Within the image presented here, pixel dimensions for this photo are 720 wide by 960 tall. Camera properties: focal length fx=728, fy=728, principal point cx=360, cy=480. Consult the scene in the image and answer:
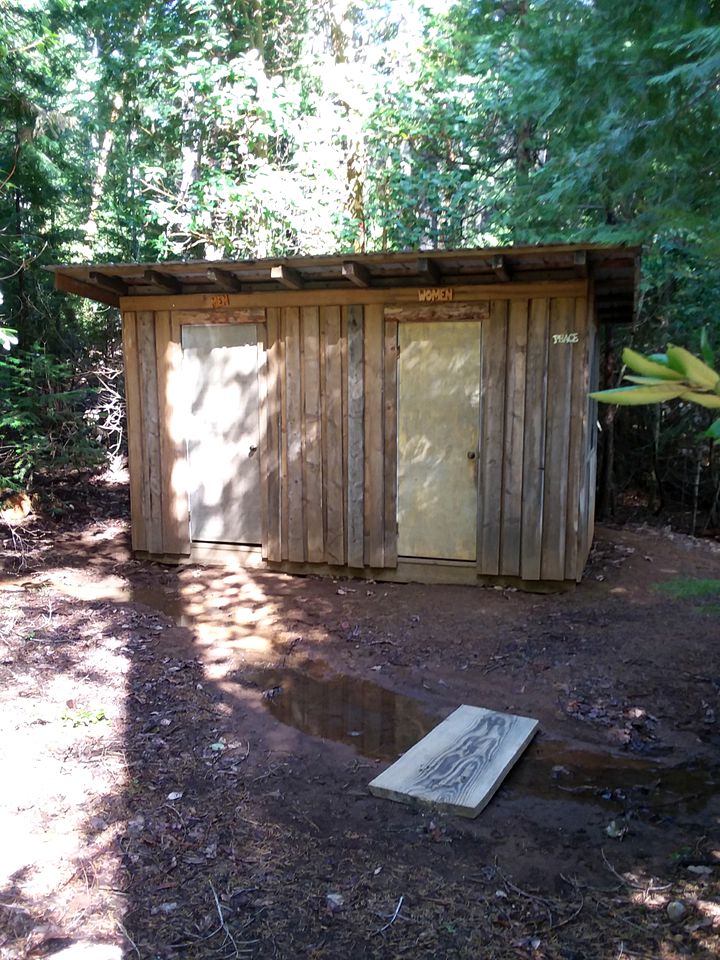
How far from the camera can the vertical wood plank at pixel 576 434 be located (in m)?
6.32

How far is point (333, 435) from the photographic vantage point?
23.2 feet

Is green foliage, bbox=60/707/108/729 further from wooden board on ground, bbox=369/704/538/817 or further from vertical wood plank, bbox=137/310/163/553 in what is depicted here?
vertical wood plank, bbox=137/310/163/553

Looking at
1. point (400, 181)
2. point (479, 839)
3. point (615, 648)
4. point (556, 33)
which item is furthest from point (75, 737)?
point (400, 181)

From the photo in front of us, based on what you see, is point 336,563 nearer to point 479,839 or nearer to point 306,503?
point 306,503

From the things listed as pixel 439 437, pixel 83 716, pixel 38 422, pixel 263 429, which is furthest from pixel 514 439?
pixel 38 422

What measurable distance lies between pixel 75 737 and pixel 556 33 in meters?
5.52

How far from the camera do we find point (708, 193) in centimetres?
483

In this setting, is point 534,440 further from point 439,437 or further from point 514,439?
point 439,437

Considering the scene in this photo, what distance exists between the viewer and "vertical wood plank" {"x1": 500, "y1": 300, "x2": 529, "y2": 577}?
652 cm

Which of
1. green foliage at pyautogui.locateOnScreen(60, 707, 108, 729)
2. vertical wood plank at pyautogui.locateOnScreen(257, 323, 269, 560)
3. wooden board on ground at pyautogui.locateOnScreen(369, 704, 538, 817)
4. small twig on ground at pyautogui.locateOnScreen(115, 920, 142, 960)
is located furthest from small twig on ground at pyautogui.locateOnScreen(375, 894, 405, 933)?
vertical wood plank at pyautogui.locateOnScreen(257, 323, 269, 560)

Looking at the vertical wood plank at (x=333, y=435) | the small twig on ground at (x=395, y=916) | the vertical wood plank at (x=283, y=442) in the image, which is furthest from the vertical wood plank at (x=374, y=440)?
the small twig on ground at (x=395, y=916)

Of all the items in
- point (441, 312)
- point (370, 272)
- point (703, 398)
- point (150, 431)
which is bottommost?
point (150, 431)

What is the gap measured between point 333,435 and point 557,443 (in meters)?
2.11

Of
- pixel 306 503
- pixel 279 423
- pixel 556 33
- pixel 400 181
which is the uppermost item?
pixel 400 181
